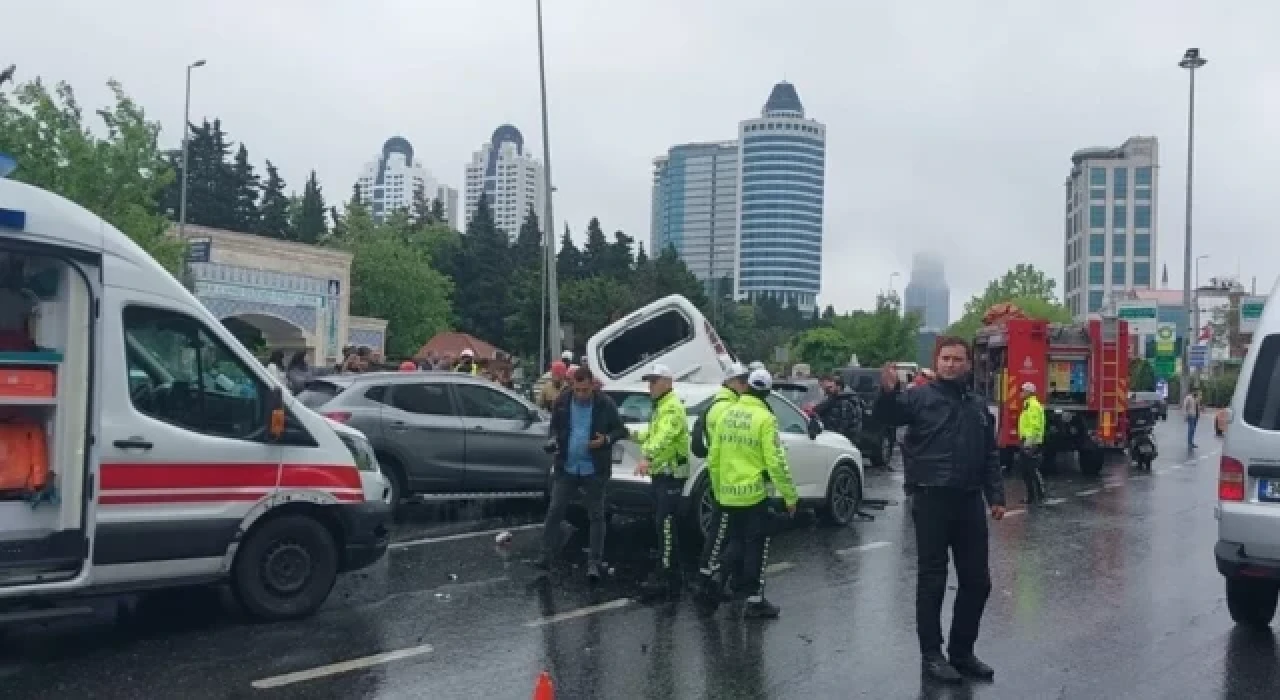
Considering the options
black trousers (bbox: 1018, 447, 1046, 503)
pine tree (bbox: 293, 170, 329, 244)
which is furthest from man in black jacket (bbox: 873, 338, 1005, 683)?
pine tree (bbox: 293, 170, 329, 244)

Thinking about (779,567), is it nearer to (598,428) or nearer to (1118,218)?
(598,428)

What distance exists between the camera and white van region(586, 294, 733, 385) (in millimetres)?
15547

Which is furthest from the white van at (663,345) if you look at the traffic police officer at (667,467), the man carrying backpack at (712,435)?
the man carrying backpack at (712,435)

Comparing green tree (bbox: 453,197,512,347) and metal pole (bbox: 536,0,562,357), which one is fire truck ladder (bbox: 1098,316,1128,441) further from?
green tree (bbox: 453,197,512,347)

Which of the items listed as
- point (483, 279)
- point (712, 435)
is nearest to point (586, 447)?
point (712, 435)

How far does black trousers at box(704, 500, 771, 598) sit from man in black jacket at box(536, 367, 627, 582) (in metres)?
1.18

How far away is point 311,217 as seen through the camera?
3312 inches

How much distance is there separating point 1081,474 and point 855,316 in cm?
5683

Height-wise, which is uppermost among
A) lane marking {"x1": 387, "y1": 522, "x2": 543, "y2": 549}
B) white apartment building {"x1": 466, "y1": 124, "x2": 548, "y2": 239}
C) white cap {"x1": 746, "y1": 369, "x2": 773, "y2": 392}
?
white apartment building {"x1": 466, "y1": 124, "x2": 548, "y2": 239}

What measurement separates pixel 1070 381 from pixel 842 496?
893 centimetres

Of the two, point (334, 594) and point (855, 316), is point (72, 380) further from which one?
point (855, 316)

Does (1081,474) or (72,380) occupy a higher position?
(72,380)

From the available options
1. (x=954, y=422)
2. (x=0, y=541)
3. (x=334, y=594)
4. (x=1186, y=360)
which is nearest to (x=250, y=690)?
(x=0, y=541)

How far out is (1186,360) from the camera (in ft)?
152
